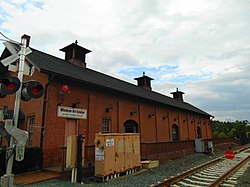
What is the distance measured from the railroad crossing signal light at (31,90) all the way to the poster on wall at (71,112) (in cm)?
713

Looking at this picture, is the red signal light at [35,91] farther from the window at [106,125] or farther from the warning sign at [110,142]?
the window at [106,125]

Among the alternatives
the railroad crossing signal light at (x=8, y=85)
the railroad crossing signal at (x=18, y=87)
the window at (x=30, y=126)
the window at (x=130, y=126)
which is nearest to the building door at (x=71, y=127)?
the window at (x=30, y=126)

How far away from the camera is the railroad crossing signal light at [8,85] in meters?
4.60

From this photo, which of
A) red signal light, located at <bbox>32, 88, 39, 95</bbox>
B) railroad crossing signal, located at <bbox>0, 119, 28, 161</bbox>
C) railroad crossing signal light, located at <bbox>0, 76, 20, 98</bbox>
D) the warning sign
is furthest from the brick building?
railroad crossing signal, located at <bbox>0, 119, 28, 161</bbox>

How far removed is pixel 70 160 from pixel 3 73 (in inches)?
440

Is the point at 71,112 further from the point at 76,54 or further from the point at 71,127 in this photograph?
the point at 76,54

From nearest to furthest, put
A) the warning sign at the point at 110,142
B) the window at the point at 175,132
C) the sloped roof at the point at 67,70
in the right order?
1. the warning sign at the point at 110,142
2. the sloped roof at the point at 67,70
3. the window at the point at 175,132

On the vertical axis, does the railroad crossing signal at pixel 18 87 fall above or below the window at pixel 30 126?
above

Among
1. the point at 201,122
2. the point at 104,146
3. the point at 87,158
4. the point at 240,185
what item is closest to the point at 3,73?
the point at 87,158

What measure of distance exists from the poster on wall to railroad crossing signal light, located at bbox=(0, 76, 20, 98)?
7.36 metres

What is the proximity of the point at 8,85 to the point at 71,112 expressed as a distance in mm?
8112

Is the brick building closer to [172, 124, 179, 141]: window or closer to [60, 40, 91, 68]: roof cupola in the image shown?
[60, 40, 91, 68]: roof cupola

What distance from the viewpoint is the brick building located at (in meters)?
11.3

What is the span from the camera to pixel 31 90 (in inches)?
191
